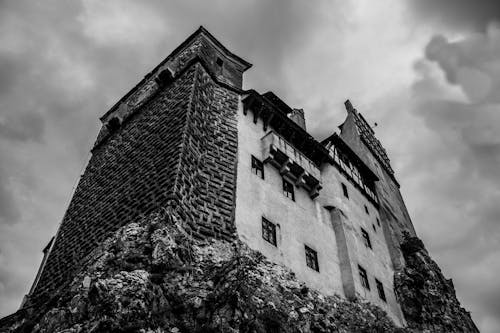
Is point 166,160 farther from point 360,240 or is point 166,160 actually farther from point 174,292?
point 360,240

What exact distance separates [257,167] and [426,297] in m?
13.0

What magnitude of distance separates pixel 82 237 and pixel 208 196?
567cm

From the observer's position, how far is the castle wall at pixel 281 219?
15.5 metres

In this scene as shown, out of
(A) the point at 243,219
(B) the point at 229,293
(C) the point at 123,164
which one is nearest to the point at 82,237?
(C) the point at 123,164

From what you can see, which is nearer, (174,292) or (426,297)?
(174,292)

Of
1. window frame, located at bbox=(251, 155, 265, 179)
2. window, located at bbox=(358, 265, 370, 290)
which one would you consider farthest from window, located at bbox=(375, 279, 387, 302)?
window frame, located at bbox=(251, 155, 265, 179)

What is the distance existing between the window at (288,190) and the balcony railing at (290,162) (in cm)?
34

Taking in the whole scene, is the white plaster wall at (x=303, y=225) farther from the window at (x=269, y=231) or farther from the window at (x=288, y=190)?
the window at (x=288, y=190)

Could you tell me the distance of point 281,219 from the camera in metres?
17.1

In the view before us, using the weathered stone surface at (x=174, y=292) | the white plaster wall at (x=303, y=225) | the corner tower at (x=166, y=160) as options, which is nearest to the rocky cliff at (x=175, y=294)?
the weathered stone surface at (x=174, y=292)

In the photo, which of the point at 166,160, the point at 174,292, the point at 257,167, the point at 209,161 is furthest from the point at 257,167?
the point at 174,292

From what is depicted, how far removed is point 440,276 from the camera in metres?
26.9

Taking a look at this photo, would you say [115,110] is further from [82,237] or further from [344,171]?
[344,171]

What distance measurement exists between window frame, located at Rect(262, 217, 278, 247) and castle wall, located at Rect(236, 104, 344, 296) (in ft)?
0.55
